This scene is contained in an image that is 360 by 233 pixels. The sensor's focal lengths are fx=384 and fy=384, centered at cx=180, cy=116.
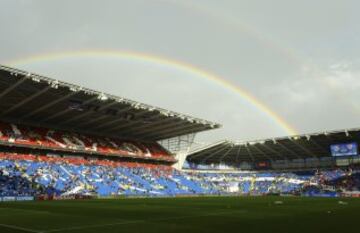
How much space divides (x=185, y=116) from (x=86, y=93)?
2512cm

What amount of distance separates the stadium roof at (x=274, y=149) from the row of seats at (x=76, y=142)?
40.3 ft

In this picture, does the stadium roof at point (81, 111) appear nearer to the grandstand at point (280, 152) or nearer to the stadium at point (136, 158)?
the stadium at point (136, 158)

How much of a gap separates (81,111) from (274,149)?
53550 millimetres

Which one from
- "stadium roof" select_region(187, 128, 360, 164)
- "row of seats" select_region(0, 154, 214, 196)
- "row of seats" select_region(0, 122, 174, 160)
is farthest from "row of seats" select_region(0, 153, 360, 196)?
"stadium roof" select_region(187, 128, 360, 164)

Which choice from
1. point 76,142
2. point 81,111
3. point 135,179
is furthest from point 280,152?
point 81,111

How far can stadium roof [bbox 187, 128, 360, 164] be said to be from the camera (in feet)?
288

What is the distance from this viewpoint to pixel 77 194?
63125mm

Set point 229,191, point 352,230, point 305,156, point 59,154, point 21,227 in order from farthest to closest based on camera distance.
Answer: point 305,156 → point 229,191 → point 59,154 → point 21,227 → point 352,230

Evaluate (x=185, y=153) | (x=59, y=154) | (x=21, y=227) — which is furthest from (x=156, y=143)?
(x=21, y=227)

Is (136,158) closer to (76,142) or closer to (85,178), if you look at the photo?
(76,142)

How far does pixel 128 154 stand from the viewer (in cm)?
8944

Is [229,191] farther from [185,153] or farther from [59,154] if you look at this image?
[59,154]

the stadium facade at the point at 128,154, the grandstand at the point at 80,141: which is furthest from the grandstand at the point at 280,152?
the grandstand at the point at 80,141

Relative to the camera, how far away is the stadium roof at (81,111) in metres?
57.4
